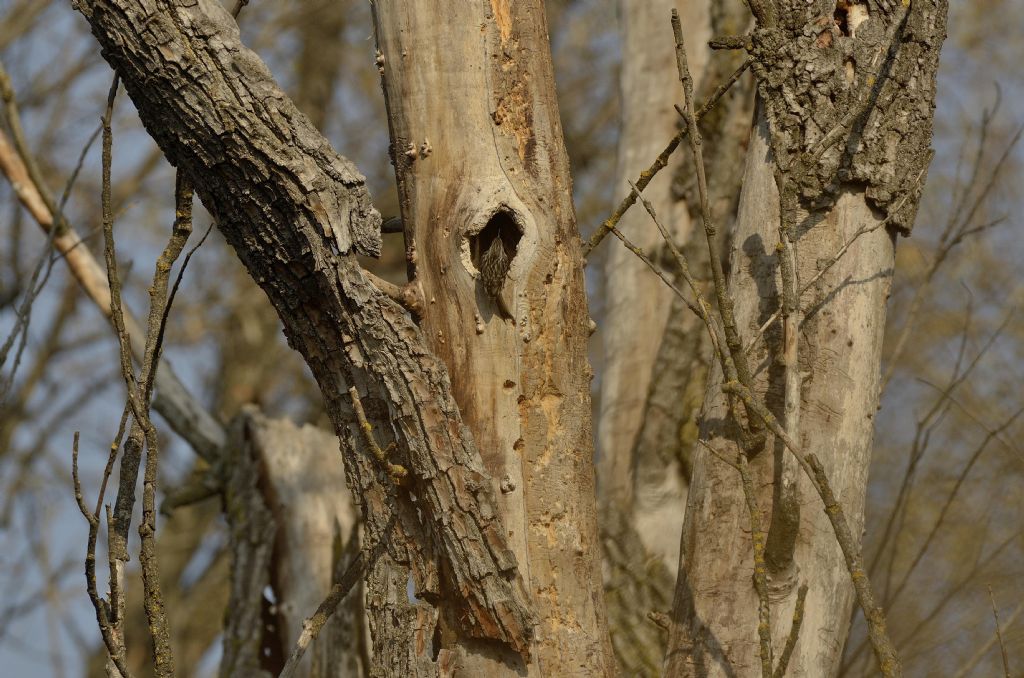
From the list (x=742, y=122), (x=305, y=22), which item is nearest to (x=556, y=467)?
(x=742, y=122)

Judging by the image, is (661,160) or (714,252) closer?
(714,252)

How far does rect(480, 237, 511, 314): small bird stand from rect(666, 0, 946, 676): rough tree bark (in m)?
0.60

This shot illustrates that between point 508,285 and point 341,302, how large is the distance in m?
0.32

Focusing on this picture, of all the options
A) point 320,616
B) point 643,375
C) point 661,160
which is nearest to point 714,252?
point 661,160

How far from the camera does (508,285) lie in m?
1.91

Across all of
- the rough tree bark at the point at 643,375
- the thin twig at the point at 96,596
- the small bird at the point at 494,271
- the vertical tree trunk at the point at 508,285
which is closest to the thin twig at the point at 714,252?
the vertical tree trunk at the point at 508,285

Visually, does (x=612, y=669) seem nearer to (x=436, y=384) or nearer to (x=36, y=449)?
(x=436, y=384)

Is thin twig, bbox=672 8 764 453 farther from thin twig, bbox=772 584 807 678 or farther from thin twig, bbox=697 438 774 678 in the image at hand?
thin twig, bbox=772 584 807 678

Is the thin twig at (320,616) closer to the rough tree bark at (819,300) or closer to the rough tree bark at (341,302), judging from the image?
the rough tree bark at (341,302)

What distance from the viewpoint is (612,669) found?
1929 millimetres

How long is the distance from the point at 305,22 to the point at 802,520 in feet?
26.4

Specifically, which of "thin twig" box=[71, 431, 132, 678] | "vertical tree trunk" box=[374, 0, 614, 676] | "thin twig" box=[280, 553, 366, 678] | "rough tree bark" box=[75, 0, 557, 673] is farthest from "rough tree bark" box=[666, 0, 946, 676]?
"thin twig" box=[71, 431, 132, 678]

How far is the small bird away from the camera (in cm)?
187

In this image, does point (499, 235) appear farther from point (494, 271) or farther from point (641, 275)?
point (641, 275)
